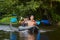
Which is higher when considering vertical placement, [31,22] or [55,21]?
[31,22]

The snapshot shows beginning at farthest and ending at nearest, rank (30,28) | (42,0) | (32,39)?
1. (42,0)
2. (30,28)
3. (32,39)

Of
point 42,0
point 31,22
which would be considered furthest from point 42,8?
point 31,22

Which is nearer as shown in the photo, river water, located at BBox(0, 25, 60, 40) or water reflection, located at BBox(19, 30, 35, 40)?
water reflection, located at BBox(19, 30, 35, 40)

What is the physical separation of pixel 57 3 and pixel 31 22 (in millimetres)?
10696

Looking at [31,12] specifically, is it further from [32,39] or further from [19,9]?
[32,39]

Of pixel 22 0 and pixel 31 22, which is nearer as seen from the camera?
pixel 31 22

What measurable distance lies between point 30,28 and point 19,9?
29.3 feet

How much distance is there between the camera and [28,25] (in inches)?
945

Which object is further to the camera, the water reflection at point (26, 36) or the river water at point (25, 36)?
the river water at point (25, 36)

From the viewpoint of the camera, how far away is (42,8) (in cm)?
3284

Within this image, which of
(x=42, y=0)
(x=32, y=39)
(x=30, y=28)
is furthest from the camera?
(x=42, y=0)

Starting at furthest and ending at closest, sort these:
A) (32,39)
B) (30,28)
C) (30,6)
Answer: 1. (30,6)
2. (30,28)
3. (32,39)

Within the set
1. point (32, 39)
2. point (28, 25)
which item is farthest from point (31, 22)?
point (32, 39)

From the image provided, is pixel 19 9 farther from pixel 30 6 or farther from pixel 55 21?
pixel 55 21
